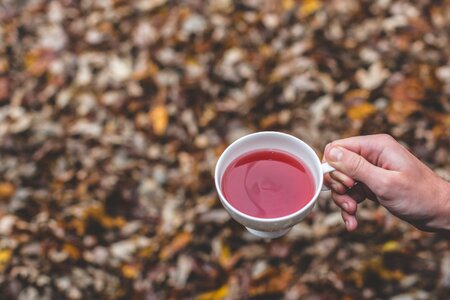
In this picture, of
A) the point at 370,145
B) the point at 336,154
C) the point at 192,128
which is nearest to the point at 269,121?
the point at 192,128

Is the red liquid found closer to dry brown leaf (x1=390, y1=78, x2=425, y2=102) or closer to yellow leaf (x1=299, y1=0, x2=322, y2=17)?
dry brown leaf (x1=390, y1=78, x2=425, y2=102)

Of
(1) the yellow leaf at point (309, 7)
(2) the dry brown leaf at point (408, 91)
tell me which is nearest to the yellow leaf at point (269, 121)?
(2) the dry brown leaf at point (408, 91)

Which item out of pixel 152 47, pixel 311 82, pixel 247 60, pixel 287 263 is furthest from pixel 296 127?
pixel 152 47

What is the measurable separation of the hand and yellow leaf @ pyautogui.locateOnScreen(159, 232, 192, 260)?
0.94 meters

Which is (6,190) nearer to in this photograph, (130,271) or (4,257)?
(4,257)

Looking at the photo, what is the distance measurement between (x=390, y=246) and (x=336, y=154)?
107cm

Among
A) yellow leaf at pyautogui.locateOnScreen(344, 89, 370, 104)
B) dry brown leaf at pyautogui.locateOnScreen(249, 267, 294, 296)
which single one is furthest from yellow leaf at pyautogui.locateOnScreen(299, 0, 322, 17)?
dry brown leaf at pyautogui.locateOnScreen(249, 267, 294, 296)

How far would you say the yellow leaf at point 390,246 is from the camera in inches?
103

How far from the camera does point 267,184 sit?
175 centimetres

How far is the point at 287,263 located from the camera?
2598 mm

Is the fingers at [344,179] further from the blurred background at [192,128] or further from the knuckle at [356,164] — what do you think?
the blurred background at [192,128]

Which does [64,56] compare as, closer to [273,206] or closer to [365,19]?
[365,19]

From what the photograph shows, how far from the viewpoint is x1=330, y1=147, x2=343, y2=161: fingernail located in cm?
177

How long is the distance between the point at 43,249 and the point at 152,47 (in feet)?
4.71
